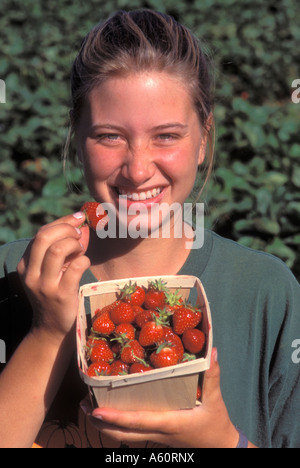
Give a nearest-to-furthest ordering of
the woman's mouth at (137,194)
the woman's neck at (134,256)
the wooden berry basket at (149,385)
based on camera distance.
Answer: the wooden berry basket at (149,385) → the woman's mouth at (137,194) → the woman's neck at (134,256)

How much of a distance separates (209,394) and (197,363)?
0.46 feet

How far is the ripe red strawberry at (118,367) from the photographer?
1426mm

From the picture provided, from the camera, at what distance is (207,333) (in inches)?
57.3

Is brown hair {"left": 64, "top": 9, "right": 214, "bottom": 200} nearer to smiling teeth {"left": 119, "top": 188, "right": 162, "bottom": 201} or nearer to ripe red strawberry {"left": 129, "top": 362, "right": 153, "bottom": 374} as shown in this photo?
smiling teeth {"left": 119, "top": 188, "right": 162, "bottom": 201}

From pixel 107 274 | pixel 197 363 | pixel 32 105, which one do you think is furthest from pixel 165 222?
pixel 32 105

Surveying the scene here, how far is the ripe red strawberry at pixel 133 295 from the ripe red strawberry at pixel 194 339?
154 millimetres

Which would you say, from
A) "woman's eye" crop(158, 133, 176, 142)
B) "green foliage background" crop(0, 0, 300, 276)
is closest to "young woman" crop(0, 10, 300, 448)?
"woman's eye" crop(158, 133, 176, 142)

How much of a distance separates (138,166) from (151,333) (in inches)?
15.9

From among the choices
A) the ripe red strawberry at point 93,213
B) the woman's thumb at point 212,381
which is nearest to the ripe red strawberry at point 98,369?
the woman's thumb at point 212,381

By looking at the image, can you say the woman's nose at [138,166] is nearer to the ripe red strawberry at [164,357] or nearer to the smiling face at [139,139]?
the smiling face at [139,139]

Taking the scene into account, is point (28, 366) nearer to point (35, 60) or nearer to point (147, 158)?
point (147, 158)

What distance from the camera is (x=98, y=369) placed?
1.41 metres

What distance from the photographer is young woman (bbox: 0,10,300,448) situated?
145cm

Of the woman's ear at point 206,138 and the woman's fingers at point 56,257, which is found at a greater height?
the woman's ear at point 206,138
